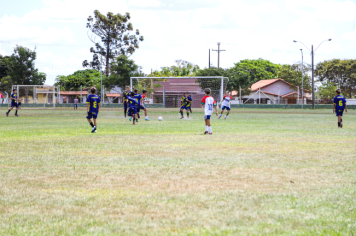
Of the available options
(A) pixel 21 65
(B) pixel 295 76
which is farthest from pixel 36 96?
(B) pixel 295 76

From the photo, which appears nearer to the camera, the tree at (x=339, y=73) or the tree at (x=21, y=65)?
the tree at (x=21, y=65)

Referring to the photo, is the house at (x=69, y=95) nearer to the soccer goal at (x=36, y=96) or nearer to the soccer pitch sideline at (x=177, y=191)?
the soccer goal at (x=36, y=96)

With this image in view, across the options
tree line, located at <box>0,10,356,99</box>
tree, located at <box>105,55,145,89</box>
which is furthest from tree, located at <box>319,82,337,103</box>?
tree, located at <box>105,55,145,89</box>

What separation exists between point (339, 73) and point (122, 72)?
148 feet

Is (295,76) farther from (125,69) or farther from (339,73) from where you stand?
(125,69)

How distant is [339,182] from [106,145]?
22.1 feet

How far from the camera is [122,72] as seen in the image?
222 feet

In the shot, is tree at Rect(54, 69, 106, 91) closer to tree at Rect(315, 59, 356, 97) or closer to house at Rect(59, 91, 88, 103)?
house at Rect(59, 91, 88, 103)

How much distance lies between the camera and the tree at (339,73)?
82.2 m

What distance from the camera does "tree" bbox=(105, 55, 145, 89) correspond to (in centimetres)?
6712

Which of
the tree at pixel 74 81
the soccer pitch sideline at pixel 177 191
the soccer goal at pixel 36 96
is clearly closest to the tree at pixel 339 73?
the tree at pixel 74 81

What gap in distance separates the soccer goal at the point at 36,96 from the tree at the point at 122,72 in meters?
10.5

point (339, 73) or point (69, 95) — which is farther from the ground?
point (339, 73)

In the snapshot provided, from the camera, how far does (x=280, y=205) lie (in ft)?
16.6
